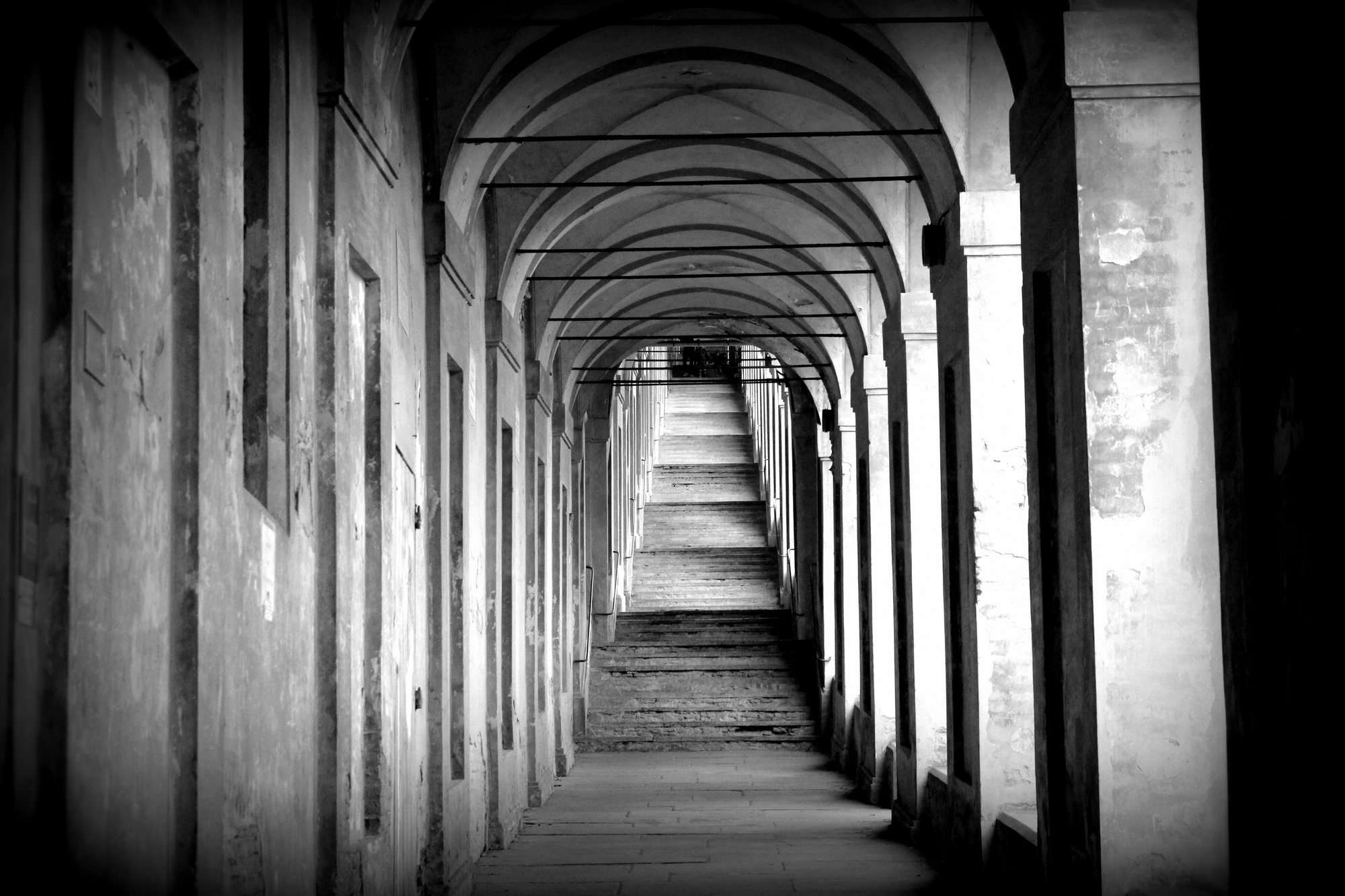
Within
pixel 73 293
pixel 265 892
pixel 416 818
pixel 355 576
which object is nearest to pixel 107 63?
pixel 73 293

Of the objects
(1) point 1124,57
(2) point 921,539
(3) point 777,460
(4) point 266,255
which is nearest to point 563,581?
(2) point 921,539

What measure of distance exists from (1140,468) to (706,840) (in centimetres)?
810

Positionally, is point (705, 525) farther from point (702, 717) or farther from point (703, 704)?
point (702, 717)

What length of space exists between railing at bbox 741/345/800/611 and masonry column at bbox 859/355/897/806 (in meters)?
6.85

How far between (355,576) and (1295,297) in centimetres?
579

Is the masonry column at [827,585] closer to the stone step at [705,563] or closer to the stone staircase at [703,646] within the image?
the stone staircase at [703,646]

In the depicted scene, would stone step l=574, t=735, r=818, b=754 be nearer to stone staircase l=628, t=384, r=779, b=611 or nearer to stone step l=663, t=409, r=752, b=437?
stone staircase l=628, t=384, r=779, b=611

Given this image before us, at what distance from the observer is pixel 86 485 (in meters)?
4.13

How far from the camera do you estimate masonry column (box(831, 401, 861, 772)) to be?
20.1 metres

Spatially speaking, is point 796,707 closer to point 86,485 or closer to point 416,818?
point 416,818

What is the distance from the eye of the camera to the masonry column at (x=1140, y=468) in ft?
22.2

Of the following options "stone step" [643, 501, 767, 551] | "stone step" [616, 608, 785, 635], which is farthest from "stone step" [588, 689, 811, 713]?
"stone step" [643, 501, 767, 551]

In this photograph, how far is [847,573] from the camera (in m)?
20.1

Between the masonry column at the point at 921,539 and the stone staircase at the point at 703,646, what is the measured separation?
1032 centimetres
